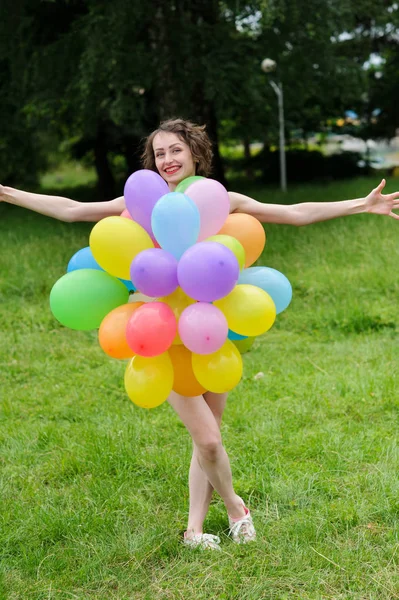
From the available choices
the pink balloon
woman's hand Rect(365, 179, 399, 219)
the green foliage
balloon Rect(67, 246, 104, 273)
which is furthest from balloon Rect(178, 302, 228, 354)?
the green foliage

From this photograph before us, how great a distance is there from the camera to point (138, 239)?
2807 mm

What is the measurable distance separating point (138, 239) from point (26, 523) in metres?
1.66

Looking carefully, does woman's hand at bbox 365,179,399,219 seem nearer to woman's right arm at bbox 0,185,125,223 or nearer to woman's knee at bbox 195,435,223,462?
woman's right arm at bbox 0,185,125,223

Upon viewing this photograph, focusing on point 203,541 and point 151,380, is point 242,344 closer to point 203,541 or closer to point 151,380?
point 151,380

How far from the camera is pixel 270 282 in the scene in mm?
2939

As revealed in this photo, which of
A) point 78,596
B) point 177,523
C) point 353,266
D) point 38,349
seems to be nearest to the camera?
point 78,596

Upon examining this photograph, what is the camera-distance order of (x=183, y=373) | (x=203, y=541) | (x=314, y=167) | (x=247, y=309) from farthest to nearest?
(x=314, y=167)
(x=203, y=541)
(x=183, y=373)
(x=247, y=309)

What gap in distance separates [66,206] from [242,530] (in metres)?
1.72

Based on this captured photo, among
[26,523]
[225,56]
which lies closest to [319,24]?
[225,56]

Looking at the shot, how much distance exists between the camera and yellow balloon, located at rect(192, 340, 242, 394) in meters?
2.77

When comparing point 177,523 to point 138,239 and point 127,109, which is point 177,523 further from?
point 127,109

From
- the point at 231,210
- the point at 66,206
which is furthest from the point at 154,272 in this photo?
the point at 66,206

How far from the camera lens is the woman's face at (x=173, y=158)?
10.3ft

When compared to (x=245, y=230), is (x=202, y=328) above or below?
below
